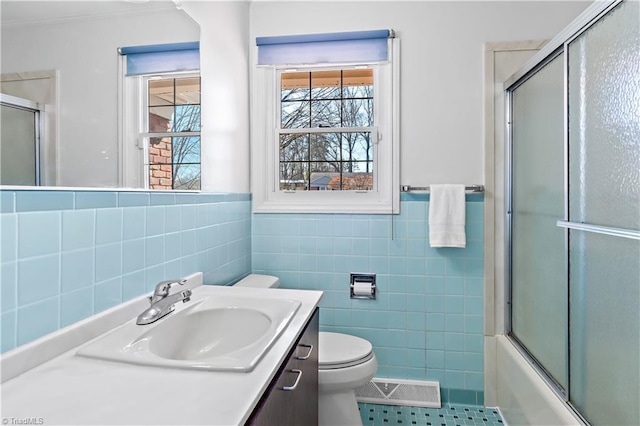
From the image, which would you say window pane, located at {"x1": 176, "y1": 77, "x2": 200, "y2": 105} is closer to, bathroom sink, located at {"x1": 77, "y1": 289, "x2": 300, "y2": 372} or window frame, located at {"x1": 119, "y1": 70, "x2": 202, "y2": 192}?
window frame, located at {"x1": 119, "y1": 70, "x2": 202, "y2": 192}

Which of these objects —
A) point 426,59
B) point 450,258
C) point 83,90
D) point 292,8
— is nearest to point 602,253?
point 450,258

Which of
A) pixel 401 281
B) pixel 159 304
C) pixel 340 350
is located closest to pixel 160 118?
pixel 159 304

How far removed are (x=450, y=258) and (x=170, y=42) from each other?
1.67 m

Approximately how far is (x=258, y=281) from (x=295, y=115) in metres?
1.00

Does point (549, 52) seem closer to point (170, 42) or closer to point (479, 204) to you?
point (479, 204)

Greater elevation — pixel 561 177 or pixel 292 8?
pixel 292 8

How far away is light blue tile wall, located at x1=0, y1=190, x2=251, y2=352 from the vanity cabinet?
53 centimetres

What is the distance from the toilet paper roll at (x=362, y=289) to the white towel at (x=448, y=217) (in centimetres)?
42

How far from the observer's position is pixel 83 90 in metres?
0.95

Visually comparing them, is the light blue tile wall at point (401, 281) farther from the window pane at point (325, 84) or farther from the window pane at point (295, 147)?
the window pane at point (325, 84)

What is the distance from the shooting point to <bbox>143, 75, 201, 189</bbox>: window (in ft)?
4.15

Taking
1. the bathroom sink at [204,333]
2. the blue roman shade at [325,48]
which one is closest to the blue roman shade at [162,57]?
the blue roman shade at [325,48]

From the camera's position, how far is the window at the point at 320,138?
2.09 m

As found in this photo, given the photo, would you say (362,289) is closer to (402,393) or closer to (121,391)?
(402,393)
